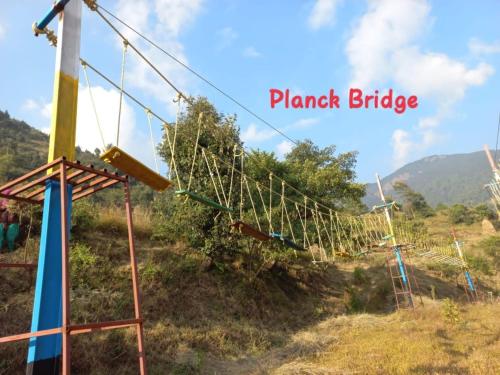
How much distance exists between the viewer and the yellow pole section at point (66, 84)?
18.7ft

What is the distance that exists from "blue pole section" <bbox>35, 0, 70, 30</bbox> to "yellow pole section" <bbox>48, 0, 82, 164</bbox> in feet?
0.27

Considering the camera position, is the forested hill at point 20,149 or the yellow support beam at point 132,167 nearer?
the yellow support beam at point 132,167

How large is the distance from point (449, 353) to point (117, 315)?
364 inches

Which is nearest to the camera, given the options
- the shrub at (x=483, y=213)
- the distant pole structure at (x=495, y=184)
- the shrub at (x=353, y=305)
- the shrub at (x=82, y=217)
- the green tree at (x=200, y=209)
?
the distant pole structure at (x=495, y=184)

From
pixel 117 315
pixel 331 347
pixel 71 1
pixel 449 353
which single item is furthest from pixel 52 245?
pixel 449 353

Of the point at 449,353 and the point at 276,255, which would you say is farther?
the point at 276,255

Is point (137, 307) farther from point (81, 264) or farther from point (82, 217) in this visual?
point (82, 217)

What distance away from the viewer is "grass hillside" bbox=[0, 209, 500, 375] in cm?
842

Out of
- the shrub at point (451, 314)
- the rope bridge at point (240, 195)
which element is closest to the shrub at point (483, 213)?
the rope bridge at point (240, 195)

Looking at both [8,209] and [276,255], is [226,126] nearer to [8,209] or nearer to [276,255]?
[276,255]

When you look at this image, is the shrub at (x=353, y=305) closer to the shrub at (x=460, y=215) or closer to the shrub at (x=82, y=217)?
the shrub at (x=82, y=217)

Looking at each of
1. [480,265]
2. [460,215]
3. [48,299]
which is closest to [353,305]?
[48,299]

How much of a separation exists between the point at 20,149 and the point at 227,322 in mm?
44953

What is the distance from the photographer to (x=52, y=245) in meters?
5.04
